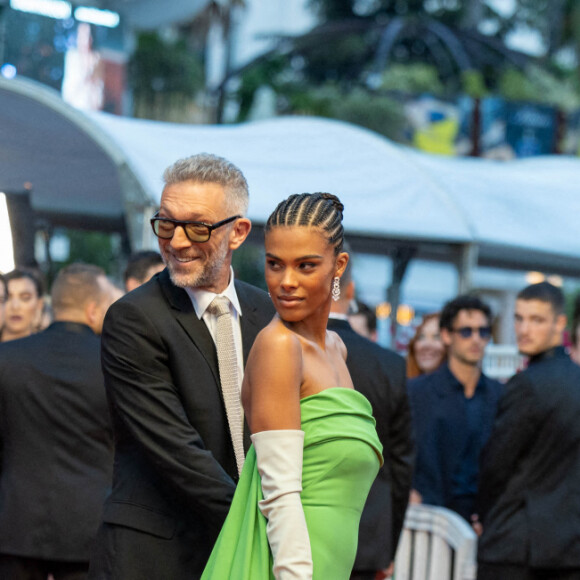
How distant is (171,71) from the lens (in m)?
25.9

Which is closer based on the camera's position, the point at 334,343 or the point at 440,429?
the point at 334,343

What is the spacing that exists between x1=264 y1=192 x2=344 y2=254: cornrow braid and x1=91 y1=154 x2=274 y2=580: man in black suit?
0.59m

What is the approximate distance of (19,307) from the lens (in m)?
7.02

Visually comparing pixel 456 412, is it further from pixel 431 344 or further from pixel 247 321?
pixel 247 321

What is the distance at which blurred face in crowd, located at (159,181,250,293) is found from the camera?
3438 millimetres

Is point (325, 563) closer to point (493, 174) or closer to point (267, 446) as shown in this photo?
point (267, 446)

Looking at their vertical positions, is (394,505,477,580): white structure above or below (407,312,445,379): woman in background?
below

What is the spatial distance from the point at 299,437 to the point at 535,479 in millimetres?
2964

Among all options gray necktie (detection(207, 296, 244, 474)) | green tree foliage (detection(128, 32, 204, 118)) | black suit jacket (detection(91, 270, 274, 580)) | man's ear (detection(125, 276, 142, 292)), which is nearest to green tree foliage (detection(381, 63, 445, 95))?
green tree foliage (detection(128, 32, 204, 118))

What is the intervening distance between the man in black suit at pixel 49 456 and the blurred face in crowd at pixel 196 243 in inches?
66.2

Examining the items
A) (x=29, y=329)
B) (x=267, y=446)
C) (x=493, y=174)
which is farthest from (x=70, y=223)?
(x=267, y=446)

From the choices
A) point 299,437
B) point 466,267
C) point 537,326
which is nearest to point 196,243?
point 299,437

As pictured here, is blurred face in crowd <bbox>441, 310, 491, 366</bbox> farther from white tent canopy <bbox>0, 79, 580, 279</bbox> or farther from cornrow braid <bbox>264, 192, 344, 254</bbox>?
cornrow braid <bbox>264, 192, 344, 254</bbox>

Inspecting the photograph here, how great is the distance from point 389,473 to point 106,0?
69.5 ft
